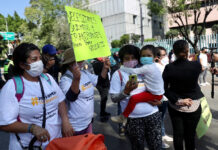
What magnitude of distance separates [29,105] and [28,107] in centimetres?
2

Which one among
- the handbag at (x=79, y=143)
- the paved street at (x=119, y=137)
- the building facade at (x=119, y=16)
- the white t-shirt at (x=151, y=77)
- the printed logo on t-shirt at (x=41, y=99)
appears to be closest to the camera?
the handbag at (x=79, y=143)

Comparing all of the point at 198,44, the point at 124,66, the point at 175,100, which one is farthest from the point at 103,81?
the point at 198,44

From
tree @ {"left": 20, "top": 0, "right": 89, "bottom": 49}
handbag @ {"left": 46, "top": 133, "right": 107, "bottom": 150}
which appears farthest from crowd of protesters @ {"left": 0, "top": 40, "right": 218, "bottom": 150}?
tree @ {"left": 20, "top": 0, "right": 89, "bottom": 49}

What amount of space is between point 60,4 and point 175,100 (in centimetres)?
3130

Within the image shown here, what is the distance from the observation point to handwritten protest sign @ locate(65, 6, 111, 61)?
1847 millimetres

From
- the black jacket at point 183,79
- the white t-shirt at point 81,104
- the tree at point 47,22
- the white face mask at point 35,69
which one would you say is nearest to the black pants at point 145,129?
the black jacket at point 183,79

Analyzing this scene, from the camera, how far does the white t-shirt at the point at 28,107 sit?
1532mm

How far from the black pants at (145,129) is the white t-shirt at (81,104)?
549mm

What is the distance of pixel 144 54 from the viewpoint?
7.67 ft

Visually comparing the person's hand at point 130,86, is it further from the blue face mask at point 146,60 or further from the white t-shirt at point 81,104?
the white t-shirt at point 81,104

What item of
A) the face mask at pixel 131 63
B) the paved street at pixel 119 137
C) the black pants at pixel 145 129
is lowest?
the paved street at pixel 119 137

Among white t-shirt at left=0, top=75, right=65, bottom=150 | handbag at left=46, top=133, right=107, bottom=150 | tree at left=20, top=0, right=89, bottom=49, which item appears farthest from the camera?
tree at left=20, top=0, right=89, bottom=49

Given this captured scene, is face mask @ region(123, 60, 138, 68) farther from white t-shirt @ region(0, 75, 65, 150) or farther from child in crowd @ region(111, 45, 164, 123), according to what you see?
white t-shirt @ region(0, 75, 65, 150)

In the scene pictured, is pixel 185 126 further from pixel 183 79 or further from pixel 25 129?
pixel 25 129
